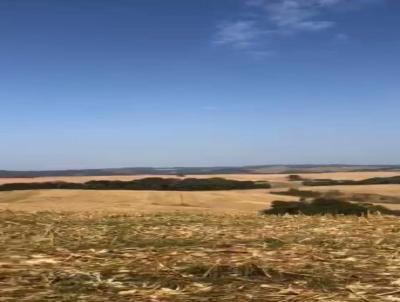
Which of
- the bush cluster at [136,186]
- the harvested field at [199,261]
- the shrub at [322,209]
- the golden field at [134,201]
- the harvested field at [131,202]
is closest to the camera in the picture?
the harvested field at [199,261]

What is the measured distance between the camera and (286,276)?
8055 millimetres

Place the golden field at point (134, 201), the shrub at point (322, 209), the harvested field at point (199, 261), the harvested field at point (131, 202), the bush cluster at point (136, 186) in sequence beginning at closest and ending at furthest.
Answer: the harvested field at point (199, 261) < the shrub at point (322, 209) < the golden field at point (134, 201) < the harvested field at point (131, 202) < the bush cluster at point (136, 186)

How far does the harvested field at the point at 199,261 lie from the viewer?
7.19m

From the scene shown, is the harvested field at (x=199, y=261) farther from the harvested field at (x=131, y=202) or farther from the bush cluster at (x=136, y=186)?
the bush cluster at (x=136, y=186)

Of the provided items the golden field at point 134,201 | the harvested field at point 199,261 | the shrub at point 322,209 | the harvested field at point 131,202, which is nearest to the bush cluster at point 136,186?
the golden field at point 134,201

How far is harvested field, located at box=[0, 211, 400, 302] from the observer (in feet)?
23.6

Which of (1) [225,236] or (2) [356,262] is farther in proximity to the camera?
(1) [225,236]

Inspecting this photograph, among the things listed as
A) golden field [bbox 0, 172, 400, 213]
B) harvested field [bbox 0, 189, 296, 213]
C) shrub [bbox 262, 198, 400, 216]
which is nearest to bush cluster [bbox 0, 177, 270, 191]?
golden field [bbox 0, 172, 400, 213]

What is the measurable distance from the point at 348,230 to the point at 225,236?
103 inches

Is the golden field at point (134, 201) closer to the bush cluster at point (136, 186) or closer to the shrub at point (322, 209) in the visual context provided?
the shrub at point (322, 209)

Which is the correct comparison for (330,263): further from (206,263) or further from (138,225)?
(138,225)

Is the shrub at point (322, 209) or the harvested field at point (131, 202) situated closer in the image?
the shrub at point (322, 209)

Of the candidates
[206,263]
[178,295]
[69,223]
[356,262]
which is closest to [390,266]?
[356,262]

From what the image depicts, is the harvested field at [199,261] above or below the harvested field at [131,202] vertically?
above
